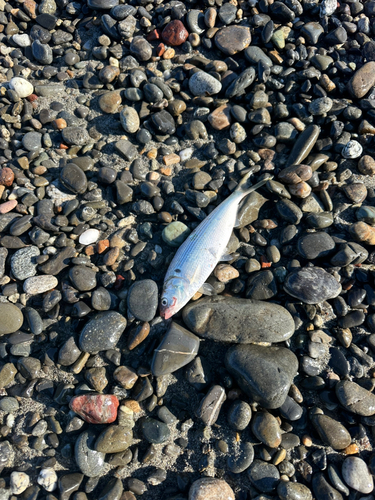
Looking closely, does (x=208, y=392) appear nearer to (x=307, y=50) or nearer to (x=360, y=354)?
(x=360, y=354)

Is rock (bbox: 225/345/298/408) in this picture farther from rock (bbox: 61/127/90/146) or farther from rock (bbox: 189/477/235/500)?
rock (bbox: 61/127/90/146)

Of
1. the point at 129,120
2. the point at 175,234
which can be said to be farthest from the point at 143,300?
the point at 129,120

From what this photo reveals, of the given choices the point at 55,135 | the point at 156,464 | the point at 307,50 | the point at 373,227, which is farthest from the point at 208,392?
the point at 307,50

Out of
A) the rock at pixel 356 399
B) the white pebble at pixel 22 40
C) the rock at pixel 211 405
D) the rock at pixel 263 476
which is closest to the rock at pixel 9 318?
the rock at pixel 211 405

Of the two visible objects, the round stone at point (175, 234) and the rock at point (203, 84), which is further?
the rock at point (203, 84)

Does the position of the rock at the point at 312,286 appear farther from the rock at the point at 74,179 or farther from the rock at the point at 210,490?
the rock at the point at 74,179
